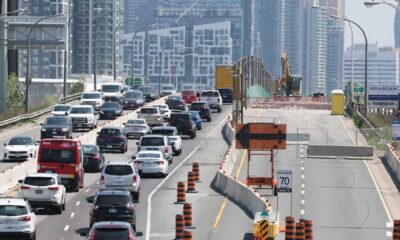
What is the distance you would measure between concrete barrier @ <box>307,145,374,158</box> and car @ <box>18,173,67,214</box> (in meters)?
32.7

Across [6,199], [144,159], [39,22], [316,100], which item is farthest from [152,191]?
[316,100]

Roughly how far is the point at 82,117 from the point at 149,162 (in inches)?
962

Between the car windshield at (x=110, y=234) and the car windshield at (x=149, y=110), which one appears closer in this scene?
the car windshield at (x=110, y=234)

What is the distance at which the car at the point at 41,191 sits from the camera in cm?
4622

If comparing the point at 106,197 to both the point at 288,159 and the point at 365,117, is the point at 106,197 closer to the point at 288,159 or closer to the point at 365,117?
the point at 288,159

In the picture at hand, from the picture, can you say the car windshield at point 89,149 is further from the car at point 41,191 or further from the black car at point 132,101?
the black car at point 132,101

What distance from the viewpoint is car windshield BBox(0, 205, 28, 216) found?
37.9m

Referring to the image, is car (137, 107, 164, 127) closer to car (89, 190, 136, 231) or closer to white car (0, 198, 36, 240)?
car (89, 190, 136, 231)

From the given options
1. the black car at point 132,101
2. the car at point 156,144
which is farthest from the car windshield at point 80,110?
the black car at point 132,101

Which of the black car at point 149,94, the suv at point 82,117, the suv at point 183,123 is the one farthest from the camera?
the black car at point 149,94

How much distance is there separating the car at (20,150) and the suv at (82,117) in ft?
62.1

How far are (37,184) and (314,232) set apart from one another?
9.81 m

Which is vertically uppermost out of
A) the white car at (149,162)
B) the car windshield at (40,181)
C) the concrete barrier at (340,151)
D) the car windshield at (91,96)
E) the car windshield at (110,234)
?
the car windshield at (91,96)

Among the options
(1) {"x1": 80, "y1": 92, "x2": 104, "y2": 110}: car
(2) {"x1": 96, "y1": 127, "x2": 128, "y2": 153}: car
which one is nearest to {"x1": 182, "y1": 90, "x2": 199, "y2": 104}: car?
(1) {"x1": 80, "y1": 92, "x2": 104, "y2": 110}: car
